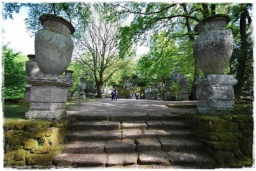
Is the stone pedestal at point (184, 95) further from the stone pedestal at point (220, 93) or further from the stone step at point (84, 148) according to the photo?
the stone step at point (84, 148)

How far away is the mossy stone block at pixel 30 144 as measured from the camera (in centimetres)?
233

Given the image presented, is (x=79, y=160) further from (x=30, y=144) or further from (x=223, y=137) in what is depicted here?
(x=223, y=137)

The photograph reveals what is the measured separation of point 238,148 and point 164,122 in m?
1.44

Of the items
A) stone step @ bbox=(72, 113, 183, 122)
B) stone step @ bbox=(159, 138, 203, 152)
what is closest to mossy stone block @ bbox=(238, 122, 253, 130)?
stone step @ bbox=(159, 138, 203, 152)

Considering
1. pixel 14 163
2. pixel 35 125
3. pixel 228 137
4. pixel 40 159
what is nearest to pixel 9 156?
pixel 14 163

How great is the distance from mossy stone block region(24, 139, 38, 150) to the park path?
0.44m

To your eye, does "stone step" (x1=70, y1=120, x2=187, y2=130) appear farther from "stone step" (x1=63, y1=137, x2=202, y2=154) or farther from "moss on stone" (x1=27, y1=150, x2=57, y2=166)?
"moss on stone" (x1=27, y1=150, x2=57, y2=166)

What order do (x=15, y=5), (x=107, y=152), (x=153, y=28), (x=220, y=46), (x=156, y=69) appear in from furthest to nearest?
(x=156, y=69)
(x=153, y=28)
(x=15, y=5)
(x=220, y=46)
(x=107, y=152)

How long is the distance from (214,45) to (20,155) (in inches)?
161

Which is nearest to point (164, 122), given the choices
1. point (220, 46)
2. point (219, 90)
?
point (219, 90)

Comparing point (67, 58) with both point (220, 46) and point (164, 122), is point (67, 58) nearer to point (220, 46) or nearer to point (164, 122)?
point (164, 122)

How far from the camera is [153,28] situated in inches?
310

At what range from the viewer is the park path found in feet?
7.52

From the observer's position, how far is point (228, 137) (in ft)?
8.00
